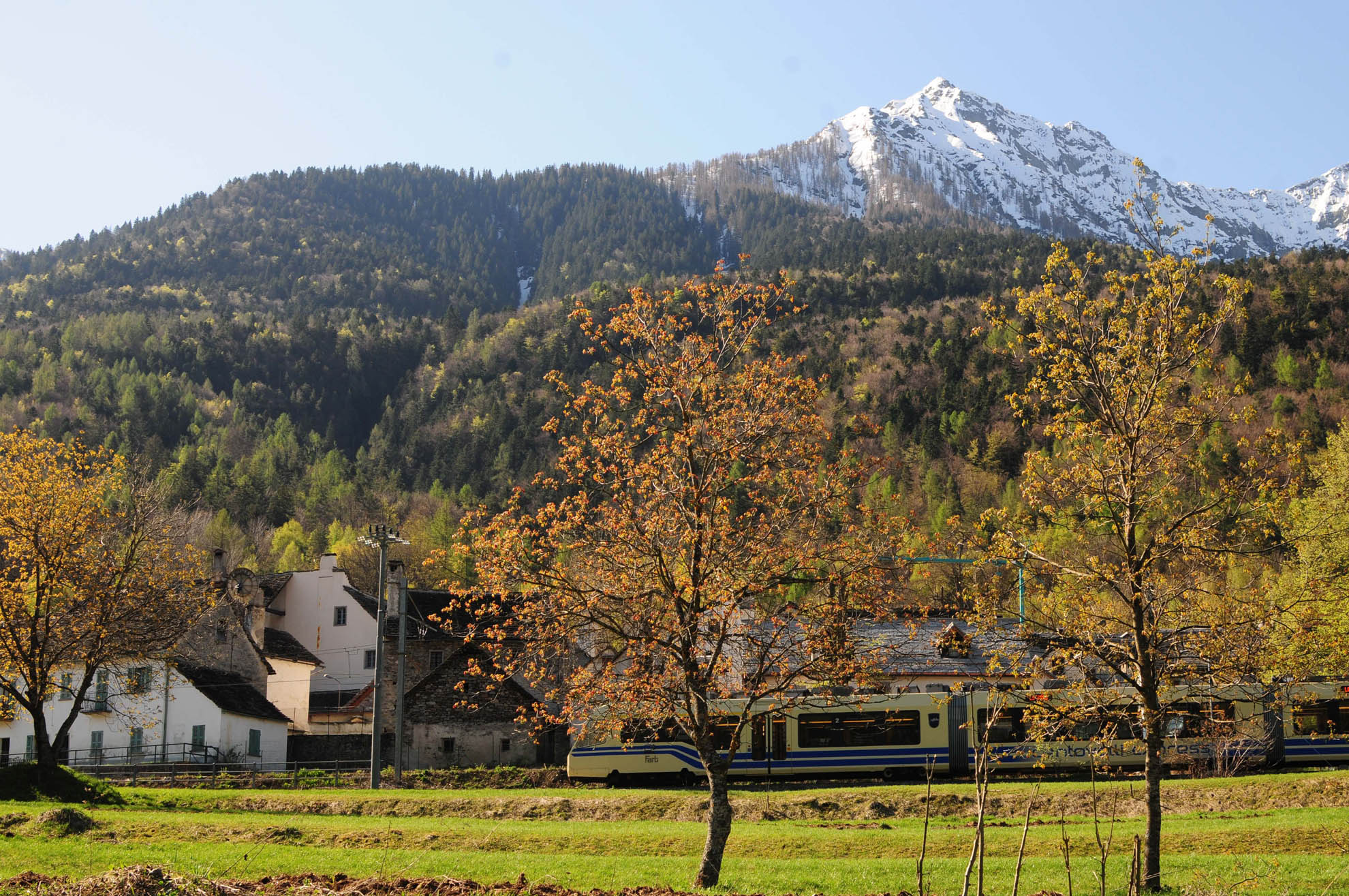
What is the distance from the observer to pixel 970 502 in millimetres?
111125

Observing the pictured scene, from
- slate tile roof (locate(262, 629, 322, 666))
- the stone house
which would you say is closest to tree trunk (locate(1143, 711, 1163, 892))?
the stone house

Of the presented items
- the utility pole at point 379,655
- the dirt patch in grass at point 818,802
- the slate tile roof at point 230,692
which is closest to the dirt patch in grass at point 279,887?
the dirt patch in grass at point 818,802

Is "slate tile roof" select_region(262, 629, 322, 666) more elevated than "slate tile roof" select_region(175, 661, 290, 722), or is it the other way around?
"slate tile roof" select_region(262, 629, 322, 666)

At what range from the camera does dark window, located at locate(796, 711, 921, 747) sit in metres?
37.1

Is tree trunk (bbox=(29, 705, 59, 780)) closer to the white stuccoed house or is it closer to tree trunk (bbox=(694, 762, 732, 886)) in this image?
the white stuccoed house

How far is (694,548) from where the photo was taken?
15648mm

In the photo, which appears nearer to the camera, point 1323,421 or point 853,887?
point 853,887

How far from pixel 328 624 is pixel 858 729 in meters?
44.6

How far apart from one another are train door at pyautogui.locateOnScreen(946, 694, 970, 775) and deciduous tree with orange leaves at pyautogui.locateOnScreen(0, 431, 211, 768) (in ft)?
79.6

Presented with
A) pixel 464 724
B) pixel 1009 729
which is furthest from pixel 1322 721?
pixel 464 724

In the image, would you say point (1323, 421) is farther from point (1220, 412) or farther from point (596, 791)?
point (1220, 412)

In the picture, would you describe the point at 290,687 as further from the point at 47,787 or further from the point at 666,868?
the point at 666,868

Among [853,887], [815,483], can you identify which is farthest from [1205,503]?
[853,887]

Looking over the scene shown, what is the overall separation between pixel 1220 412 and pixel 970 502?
98.7 metres
